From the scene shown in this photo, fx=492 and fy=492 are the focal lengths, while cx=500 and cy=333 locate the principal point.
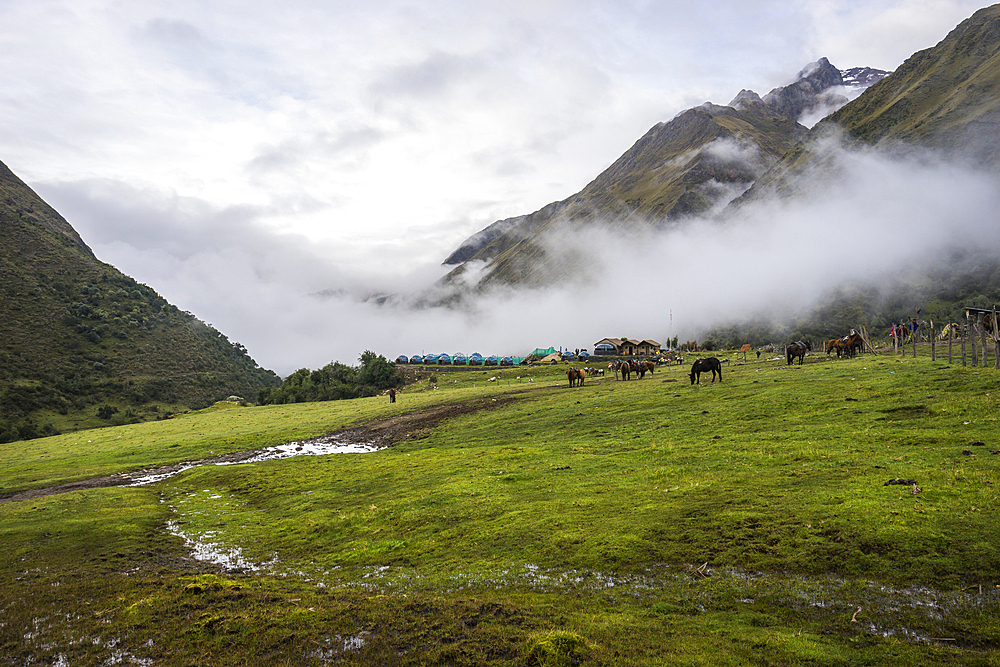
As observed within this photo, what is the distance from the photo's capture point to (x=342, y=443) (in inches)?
1794

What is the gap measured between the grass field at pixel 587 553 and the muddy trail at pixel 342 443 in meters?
7.17

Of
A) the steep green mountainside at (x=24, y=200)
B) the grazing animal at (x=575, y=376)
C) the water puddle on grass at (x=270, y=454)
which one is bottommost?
the water puddle on grass at (x=270, y=454)

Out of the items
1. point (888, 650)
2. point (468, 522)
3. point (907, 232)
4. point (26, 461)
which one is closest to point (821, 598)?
point (888, 650)

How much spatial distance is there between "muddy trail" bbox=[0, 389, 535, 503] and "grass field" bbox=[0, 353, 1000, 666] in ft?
23.5

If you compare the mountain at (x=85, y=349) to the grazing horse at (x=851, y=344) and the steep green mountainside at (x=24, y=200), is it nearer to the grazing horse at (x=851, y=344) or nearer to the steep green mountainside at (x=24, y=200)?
the steep green mountainside at (x=24, y=200)

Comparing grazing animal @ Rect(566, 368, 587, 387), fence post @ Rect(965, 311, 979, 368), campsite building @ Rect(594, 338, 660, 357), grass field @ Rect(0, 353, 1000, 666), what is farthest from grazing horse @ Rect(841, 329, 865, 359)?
campsite building @ Rect(594, 338, 660, 357)

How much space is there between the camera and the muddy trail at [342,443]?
33.8 meters

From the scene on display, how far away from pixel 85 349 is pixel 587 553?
502 ft

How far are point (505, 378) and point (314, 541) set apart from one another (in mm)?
76534

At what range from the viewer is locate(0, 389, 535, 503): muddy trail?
1331 inches

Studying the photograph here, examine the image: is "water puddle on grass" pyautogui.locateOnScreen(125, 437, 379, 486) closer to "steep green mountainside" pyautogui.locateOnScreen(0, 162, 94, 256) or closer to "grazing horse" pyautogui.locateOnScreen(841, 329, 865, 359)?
"grazing horse" pyautogui.locateOnScreen(841, 329, 865, 359)

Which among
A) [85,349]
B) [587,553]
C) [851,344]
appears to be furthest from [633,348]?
[85,349]

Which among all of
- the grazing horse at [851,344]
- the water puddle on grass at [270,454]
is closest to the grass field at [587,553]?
the water puddle on grass at [270,454]

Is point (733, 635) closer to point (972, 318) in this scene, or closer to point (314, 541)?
point (314, 541)
